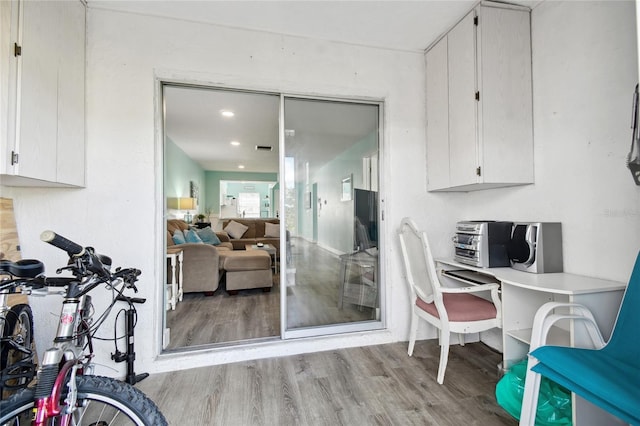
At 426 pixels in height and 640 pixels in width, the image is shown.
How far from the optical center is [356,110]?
2480 millimetres

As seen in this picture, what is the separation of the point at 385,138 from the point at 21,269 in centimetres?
233

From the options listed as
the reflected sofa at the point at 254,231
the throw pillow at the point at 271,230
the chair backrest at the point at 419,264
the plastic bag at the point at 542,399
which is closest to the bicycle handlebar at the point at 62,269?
the chair backrest at the point at 419,264

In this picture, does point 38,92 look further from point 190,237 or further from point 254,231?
point 254,231


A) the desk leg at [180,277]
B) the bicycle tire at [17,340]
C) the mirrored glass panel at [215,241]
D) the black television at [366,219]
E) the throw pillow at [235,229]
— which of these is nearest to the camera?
the bicycle tire at [17,340]

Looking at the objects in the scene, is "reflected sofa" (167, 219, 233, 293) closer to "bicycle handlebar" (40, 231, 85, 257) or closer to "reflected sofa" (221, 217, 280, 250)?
"reflected sofa" (221, 217, 280, 250)

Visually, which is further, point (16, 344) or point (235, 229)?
point (235, 229)

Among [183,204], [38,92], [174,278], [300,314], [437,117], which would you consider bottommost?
[300,314]

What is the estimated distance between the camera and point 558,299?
175 cm

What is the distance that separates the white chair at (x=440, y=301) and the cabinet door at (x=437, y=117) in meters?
0.63

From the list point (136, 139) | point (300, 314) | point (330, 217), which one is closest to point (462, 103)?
point (330, 217)

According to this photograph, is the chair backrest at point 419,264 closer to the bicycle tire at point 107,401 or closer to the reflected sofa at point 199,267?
the bicycle tire at point 107,401

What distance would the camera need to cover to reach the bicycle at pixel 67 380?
0.87 m

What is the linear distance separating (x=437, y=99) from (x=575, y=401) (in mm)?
2095

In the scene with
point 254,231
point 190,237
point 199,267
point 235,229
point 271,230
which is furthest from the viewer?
point 254,231
